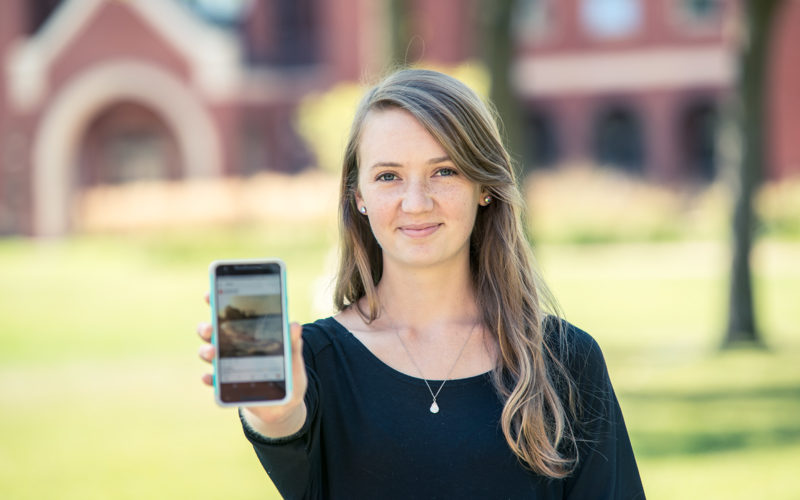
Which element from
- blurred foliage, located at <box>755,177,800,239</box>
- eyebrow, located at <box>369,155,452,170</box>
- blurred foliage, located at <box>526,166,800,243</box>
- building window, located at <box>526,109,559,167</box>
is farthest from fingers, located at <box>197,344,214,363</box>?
building window, located at <box>526,109,559,167</box>

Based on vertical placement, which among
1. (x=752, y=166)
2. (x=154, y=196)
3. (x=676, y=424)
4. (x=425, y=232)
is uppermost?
(x=154, y=196)

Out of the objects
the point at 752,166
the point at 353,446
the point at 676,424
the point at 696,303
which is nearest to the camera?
the point at 353,446

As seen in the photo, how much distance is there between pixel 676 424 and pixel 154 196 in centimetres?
2071

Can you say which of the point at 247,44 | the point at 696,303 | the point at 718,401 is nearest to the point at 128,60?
the point at 247,44

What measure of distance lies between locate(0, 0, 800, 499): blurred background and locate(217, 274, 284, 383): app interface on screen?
3.10 feet

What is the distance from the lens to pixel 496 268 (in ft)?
9.46

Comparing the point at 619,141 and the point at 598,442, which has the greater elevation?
the point at 619,141

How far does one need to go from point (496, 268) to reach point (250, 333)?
0.82m

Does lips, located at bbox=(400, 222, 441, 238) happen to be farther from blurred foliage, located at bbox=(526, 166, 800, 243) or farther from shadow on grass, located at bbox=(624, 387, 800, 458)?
blurred foliage, located at bbox=(526, 166, 800, 243)

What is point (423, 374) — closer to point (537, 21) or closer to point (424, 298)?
point (424, 298)

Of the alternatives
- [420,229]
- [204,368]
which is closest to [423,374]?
[420,229]

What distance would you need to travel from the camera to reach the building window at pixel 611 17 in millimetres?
29953

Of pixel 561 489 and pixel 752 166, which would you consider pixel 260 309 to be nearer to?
pixel 561 489

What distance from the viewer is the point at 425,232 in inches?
105
